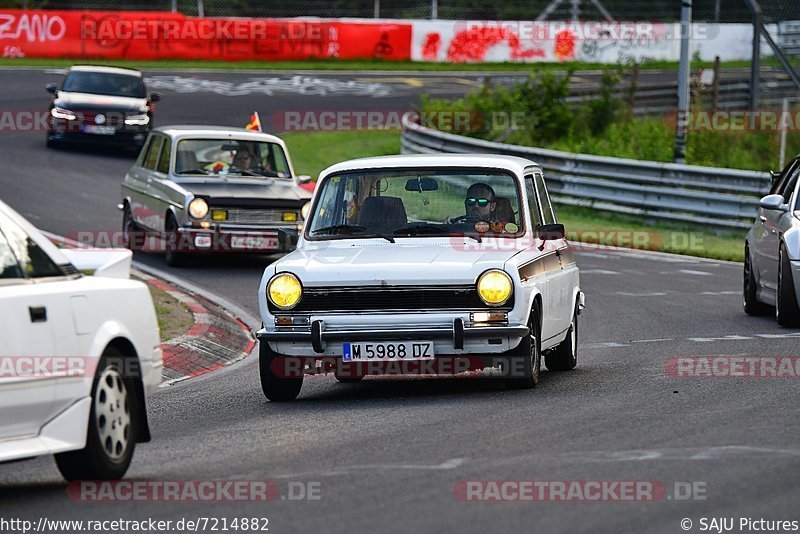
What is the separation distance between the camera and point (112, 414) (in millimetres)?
7090

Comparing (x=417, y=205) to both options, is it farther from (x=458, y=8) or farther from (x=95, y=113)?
(x=458, y=8)

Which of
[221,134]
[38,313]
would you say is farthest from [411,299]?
[221,134]

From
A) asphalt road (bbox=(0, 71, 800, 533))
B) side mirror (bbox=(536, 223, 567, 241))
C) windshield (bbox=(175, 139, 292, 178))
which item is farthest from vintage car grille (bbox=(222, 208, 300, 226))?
side mirror (bbox=(536, 223, 567, 241))

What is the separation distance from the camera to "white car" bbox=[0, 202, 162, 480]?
6453mm

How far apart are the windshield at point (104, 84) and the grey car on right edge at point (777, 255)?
17.5 meters

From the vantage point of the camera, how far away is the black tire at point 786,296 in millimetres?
13570

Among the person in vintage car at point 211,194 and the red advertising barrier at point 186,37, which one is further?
the red advertising barrier at point 186,37

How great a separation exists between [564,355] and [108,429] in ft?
17.1

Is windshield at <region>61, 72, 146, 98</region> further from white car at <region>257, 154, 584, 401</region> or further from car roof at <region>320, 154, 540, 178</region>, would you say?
white car at <region>257, 154, 584, 401</region>

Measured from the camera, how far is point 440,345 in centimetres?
956

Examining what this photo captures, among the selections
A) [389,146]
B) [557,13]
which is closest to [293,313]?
[389,146]

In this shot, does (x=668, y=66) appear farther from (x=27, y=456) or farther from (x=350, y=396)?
(x=27, y=456)

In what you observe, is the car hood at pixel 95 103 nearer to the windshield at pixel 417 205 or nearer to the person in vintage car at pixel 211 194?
the person in vintage car at pixel 211 194

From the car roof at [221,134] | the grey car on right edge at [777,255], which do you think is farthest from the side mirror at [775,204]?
the car roof at [221,134]
